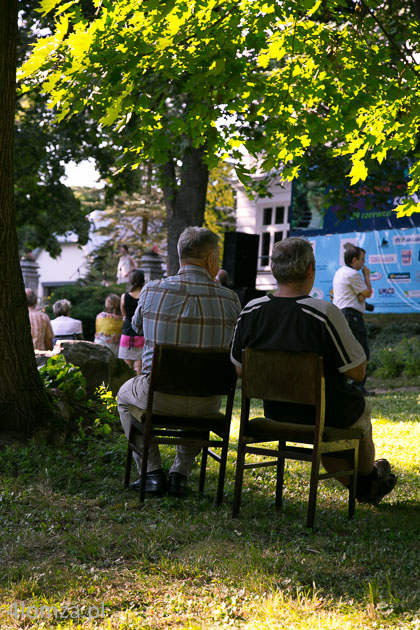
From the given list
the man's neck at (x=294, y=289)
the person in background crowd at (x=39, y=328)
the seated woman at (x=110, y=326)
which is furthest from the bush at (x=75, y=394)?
the seated woman at (x=110, y=326)

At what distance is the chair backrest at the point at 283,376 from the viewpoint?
464 cm

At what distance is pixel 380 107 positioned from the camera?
277 inches

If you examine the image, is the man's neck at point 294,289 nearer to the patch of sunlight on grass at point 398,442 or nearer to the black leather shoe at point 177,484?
the black leather shoe at point 177,484

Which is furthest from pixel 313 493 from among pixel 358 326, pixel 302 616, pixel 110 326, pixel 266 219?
pixel 266 219

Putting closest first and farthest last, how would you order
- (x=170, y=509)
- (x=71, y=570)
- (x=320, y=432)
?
(x=71, y=570) → (x=320, y=432) → (x=170, y=509)

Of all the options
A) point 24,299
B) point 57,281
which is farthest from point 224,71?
point 57,281

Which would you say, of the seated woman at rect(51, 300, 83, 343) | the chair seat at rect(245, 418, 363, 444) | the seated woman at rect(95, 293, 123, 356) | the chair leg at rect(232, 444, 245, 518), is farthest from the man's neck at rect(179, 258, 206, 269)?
the seated woman at rect(95, 293, 123, 356)

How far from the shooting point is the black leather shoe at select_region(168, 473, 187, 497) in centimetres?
552

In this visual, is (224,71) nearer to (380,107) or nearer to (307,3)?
(307,3)

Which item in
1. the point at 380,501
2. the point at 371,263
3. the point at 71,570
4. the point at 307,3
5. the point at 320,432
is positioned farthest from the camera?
the point at 371,263

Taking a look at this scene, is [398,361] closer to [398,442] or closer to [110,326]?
[110,326]

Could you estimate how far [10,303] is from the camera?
6578 millimetres

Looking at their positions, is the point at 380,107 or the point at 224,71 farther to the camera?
the point at 380,107

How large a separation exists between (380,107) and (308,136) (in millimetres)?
662
